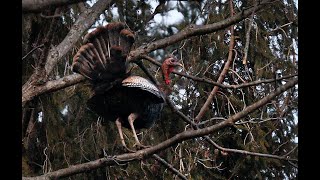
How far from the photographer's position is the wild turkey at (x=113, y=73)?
17.5 feet

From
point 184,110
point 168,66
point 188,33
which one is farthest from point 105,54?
point 184,110

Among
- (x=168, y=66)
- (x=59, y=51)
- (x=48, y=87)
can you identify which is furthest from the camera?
(x=168, y=66)

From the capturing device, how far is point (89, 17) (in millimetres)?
5539

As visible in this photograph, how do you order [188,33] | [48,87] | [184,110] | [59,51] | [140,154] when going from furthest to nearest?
[184,110] → [188,33] → [59,51] → [48,87] → [140,154]

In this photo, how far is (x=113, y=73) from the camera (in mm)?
5352

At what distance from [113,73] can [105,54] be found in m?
0.19

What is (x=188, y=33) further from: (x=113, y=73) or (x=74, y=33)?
(x=74, y=33)

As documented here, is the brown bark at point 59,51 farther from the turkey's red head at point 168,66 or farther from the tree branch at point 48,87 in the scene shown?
the turkey's red head at point 168,66

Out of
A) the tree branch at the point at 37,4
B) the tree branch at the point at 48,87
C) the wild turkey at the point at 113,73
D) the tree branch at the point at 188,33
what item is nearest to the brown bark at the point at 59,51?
the tree branch at the point at 48,87

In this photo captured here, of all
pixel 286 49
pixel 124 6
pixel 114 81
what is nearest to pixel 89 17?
pixel 114 81
